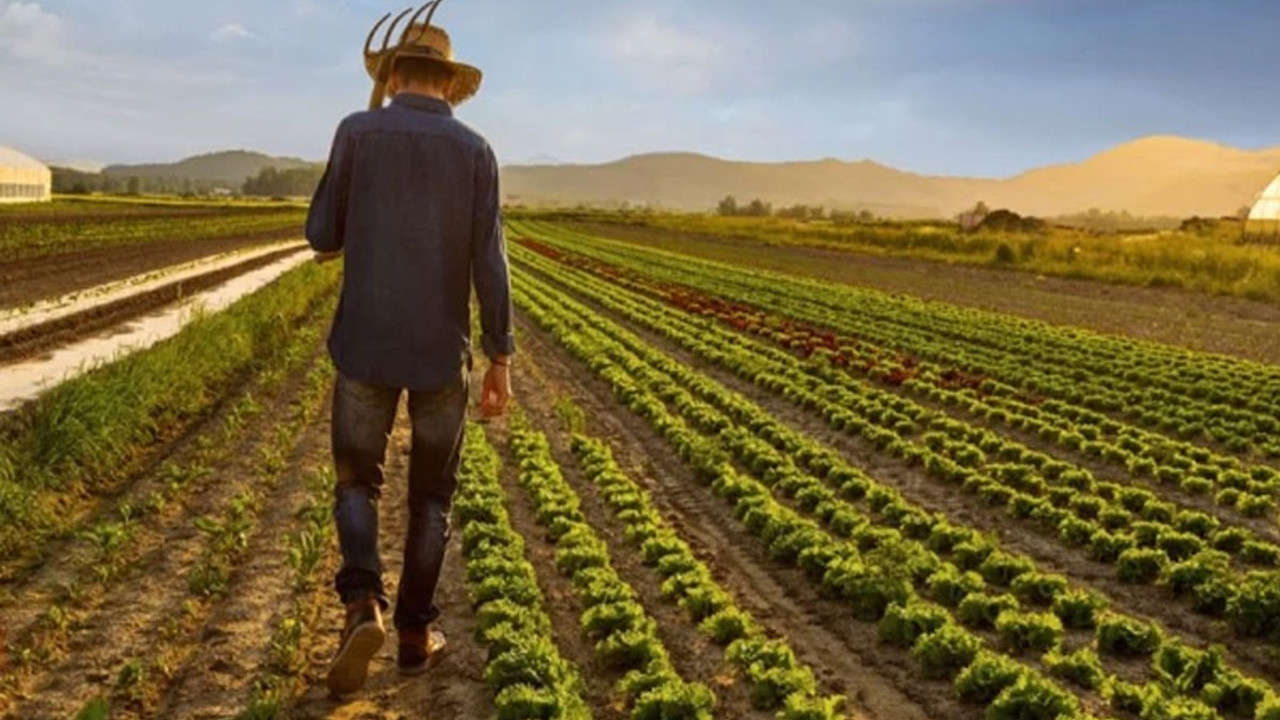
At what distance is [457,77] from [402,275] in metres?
0.86

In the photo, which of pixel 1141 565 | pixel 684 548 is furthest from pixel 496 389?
pixel 1141 565

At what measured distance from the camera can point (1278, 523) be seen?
9258mm

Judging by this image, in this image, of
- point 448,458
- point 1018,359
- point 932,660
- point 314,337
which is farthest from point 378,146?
point 1018,359

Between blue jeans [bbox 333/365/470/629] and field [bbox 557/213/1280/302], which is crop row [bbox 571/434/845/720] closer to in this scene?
blue jeans [bbox 333/365/470/629]

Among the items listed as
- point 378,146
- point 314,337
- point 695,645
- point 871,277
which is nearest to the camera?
point 378,146

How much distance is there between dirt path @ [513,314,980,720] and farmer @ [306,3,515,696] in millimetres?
2363

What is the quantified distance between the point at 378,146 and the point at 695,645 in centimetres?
307

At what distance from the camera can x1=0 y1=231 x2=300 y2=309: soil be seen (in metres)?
23.2

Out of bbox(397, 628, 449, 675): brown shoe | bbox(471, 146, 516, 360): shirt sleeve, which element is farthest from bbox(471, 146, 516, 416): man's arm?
bbox(397, 628, 449, 675): brown shoe

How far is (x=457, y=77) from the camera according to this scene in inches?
189

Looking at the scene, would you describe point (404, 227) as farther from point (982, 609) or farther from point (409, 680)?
point (982, 609)

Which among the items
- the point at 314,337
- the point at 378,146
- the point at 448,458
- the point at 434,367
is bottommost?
the point at 314,337

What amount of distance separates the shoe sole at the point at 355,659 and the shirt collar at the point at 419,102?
2.04m

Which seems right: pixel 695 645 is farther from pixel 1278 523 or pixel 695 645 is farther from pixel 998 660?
pixel 1278 523
